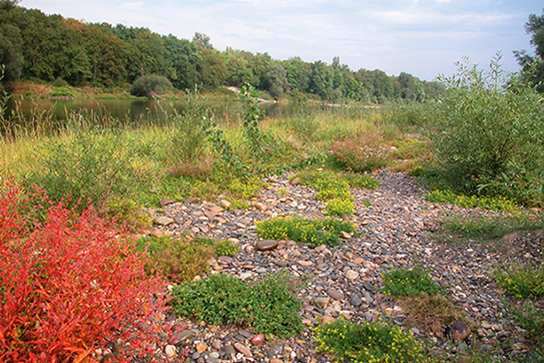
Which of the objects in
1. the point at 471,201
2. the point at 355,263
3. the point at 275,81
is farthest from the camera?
the point at 275,81

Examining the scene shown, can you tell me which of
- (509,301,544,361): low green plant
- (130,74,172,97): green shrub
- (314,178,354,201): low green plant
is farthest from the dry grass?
(130,74,172,97): green shrub

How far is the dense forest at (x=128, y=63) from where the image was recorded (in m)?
44.1

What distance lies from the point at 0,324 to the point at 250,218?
3.64m

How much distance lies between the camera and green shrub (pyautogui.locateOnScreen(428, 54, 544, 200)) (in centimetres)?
567

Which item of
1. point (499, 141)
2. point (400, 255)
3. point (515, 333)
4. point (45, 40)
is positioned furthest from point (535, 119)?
point (45, 40)

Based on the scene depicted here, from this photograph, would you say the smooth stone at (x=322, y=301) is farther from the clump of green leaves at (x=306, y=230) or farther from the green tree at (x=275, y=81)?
the green tree at (x=275, y=81)

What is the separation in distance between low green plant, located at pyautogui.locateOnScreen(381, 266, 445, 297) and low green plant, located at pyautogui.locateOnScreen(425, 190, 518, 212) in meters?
2.79

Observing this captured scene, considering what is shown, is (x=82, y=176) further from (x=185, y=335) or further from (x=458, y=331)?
(x=458, y=331)

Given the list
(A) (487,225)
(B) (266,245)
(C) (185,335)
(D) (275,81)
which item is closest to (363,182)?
(A) (487,225)

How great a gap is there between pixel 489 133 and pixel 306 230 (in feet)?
12.3

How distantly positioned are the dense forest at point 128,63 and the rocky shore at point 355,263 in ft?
41.4

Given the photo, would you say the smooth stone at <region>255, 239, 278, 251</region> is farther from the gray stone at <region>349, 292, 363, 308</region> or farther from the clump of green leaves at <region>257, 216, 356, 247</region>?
the gray stone at <region>349, 292, 363, 308</region>

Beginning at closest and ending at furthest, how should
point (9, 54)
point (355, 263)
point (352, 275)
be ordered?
point (352, 275), point (355, 263), point (9, 54)

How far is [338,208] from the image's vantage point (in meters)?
5.42
